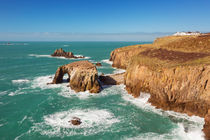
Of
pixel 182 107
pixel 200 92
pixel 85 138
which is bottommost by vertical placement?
pixel 85 138

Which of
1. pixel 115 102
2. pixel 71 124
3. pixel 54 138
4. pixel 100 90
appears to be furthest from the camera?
pixel 100 90

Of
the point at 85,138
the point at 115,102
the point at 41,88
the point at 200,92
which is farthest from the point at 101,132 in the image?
the point at 41,88

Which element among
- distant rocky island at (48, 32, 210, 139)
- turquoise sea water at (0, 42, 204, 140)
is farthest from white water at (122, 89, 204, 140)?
distant rocky island at (48, 32, 210, 139)

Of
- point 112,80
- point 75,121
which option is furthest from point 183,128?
point 112,80

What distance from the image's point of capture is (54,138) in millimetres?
26172

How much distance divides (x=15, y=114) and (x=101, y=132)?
2008cm

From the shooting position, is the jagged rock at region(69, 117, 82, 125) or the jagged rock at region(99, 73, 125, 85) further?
the jagged rock at region(99, 73, 125, 85)

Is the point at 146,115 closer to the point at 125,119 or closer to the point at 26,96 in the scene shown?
the point at 125,119

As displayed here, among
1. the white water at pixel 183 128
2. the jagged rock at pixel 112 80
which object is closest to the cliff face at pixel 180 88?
the white water at pixel 183 128

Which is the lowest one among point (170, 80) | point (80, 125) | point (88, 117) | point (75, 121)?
point (80, 125)

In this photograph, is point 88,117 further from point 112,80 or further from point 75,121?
point 112,80

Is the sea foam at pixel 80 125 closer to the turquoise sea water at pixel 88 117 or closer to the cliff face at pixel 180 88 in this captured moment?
the turquoise sea water at pixel 88 117

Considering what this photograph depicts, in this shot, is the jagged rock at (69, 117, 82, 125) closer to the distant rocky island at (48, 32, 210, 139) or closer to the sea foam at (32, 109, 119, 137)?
the sea foam at (32, 109, 119, 137)

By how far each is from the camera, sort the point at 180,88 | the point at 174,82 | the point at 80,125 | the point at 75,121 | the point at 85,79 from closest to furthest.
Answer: the point at 80,125 → the point at 75,121 → the point at 180,88 → the point at 174,82 → the point at 85,79
